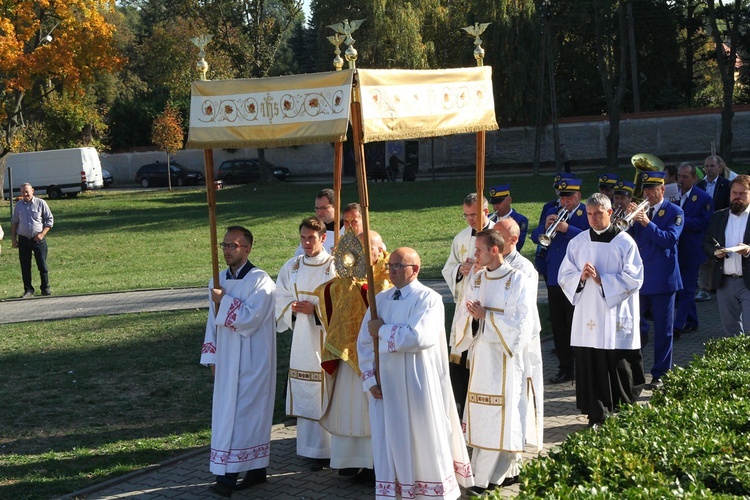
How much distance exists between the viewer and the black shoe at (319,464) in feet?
23.4

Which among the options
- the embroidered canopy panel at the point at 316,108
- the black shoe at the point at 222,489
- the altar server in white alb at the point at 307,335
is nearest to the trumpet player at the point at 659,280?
the embroidered canopy panel at the point at 316,108

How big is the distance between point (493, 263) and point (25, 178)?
3838 centimetres

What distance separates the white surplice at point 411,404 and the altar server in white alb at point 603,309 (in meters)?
2.06

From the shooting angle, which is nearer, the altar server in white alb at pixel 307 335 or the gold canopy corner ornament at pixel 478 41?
the altar server in white alb at pixel 307 335

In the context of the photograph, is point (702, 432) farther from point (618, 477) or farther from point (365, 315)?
point (365, 315)

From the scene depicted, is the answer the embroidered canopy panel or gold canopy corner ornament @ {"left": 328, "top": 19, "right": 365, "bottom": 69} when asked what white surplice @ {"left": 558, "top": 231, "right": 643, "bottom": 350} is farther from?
gold canopy corner ornament @ {"left": 328, "top": 19, "right": 365, "bottom": 69}

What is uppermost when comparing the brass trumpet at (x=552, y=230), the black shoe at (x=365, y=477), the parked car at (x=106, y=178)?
the parked car at (x=106, y=178)

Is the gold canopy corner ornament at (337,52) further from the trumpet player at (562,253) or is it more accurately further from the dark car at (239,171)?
the dark car at (239,171)

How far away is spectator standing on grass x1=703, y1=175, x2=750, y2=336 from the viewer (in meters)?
9.09

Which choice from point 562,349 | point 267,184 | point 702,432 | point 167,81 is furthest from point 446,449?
point 167,81

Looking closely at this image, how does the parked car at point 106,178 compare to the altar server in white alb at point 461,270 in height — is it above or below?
above

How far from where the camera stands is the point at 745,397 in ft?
18.9

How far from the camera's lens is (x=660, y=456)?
4.65 metres

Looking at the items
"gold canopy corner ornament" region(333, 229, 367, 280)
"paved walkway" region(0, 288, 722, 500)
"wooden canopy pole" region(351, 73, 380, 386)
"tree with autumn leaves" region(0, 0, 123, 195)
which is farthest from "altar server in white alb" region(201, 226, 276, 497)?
"tree with autumn leaves" region(0, 0, 123, 195)
